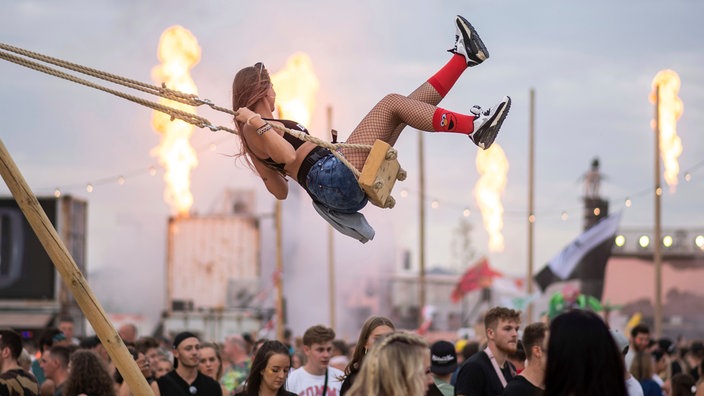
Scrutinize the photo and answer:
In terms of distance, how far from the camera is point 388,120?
21.4 feet

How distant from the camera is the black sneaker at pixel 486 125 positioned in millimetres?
6660

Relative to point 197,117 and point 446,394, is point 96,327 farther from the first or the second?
point 446,394

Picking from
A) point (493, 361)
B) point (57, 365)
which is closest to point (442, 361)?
point (493, 361)

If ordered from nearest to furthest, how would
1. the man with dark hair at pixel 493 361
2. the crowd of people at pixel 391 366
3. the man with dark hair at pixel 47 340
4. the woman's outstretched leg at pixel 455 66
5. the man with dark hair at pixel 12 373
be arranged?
the crowd of people at pixel 391 366, the woman's outstretched leg at pixel 455 66, the man with dark hair at pixel 493 361, the man with dark hair at pixel 12 373, the man with dark hair at pixel 47 340

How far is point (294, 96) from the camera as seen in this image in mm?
40625

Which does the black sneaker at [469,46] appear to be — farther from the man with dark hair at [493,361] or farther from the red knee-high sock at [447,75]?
the man with dark hair at [493,361]

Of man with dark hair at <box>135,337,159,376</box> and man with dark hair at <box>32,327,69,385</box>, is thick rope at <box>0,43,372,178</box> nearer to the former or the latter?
man with dark hair at <box>135,337,159,376</box>

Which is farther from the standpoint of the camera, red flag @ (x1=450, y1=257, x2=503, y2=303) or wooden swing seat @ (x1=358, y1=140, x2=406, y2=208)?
red flag @ (x1=450, y1=257, x2=503, y2=303)

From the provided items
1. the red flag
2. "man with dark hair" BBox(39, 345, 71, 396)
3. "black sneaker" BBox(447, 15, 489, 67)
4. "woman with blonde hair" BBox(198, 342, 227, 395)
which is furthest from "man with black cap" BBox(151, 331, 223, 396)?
the red flag

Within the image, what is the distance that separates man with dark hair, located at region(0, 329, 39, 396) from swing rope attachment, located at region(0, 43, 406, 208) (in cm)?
342

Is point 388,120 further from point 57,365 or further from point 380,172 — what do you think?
point 57,365

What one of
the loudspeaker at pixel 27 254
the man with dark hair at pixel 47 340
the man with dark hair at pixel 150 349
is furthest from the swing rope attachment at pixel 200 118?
the loudspeaker at pixel 27 254

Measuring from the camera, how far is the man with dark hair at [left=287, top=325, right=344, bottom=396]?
32.1 ft

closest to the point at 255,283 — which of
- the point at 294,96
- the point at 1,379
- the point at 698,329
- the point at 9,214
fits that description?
the point at 294,96
